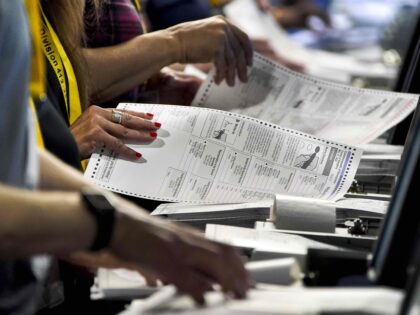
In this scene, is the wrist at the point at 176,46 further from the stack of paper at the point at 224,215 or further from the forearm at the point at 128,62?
the stack of paper at the point at 224,215

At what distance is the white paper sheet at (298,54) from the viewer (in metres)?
3.94

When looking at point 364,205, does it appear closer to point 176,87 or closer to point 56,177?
point 56,177

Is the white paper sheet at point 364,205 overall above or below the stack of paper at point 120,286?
above

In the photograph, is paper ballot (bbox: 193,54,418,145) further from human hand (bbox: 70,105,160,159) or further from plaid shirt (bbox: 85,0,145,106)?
human hand (bbox: 70,105,160,159)

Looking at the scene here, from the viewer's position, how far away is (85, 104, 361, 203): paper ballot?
1521 mm

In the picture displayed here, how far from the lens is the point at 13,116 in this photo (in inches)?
38.3

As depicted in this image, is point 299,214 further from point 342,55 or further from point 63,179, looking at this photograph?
point 342,55

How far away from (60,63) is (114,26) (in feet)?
1.06

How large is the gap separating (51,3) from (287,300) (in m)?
0.88

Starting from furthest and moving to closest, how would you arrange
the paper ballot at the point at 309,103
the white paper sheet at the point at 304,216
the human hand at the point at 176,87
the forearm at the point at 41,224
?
the human hand at the point at 176,87
the paper ballot at the point at 309,103
the white paper sheet at the point at 304,216
the forearm at the point at 41,224

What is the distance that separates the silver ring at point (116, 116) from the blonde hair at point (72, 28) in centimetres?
10

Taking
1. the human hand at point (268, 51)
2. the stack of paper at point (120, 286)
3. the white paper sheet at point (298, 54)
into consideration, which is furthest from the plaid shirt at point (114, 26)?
the white paper sheet at point (298, 54)

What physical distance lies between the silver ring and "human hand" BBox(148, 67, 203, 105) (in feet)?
1.49

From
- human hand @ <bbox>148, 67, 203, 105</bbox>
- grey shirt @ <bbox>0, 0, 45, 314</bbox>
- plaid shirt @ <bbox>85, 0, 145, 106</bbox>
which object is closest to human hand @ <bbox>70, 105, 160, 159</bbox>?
plaid shirt @ <bbox>85, 0, 145, 106</bbox>
